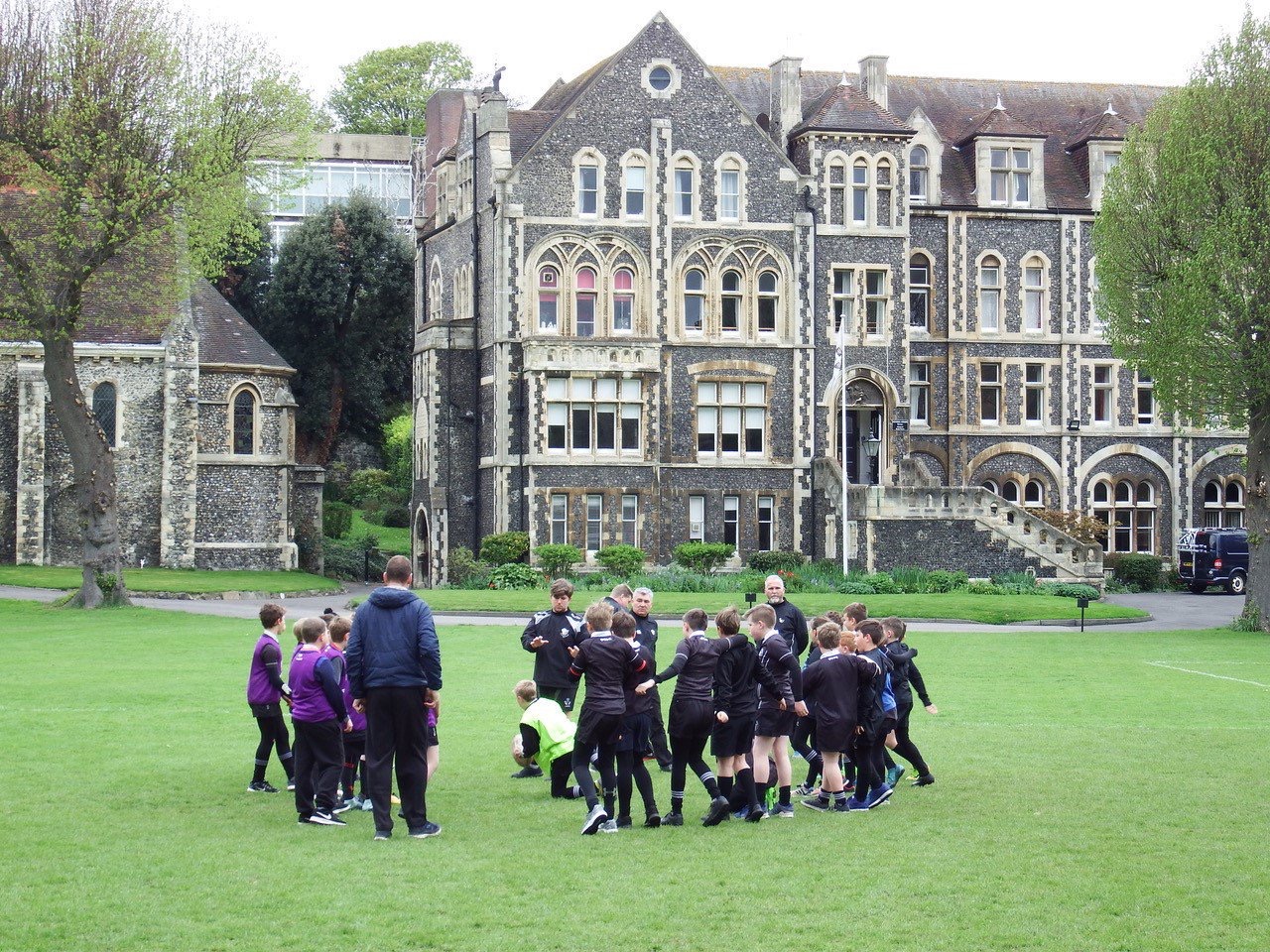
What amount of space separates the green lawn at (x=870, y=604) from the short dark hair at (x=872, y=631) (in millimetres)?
21187

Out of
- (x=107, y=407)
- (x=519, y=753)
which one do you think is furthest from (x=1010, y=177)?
(x=519, y=753)

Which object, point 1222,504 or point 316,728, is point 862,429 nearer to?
point 1222,504

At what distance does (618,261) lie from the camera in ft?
162

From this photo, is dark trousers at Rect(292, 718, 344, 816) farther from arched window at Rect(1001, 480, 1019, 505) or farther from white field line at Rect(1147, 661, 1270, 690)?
arched window at Rect(1001, 480, 1019, 505)

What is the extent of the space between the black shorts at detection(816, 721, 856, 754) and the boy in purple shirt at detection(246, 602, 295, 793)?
16.1ft

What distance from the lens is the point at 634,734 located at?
14.2 metres

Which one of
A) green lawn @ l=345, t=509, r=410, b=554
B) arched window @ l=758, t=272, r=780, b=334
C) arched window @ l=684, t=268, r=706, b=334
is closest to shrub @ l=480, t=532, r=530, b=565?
arched window @ l=684, t=268, r=706, b=334

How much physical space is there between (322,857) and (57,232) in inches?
1136

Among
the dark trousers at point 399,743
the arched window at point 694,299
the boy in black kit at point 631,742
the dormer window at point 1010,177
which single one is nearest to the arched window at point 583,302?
the arched window at point 694,299

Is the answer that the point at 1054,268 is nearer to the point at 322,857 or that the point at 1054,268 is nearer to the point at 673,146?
the point at 673,146

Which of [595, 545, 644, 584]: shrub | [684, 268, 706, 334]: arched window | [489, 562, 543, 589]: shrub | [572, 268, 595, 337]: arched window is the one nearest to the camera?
Answer: [489, 562, 543, 589]: shrub

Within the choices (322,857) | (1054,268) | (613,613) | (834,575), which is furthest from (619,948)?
(1054,268)

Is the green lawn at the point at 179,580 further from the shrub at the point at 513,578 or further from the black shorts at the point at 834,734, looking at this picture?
the black shorts at the point at 834,734

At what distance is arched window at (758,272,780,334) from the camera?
5047cm
